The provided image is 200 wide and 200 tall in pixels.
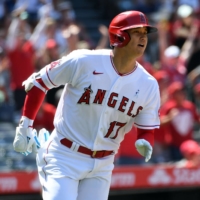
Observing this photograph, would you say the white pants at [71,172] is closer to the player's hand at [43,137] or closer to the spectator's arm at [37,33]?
the player's hand at [43,137]

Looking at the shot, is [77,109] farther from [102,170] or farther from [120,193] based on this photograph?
[120,193]

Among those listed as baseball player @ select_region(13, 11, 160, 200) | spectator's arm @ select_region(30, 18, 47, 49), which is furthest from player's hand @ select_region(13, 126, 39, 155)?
spectator's arm @ select_region(30, 18, 47, 49)

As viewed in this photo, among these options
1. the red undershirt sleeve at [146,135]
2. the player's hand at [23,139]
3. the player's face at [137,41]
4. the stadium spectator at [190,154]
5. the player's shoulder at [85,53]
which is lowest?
the stadium spectator at [190,154]

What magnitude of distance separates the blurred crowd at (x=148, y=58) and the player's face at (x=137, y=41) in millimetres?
3725

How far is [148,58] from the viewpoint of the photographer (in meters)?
11.4

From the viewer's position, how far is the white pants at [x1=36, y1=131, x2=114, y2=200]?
4535 millimetres

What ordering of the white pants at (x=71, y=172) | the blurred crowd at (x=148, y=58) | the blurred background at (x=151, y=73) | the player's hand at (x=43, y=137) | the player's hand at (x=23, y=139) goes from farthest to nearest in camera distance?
the blurred crowd at (x=148, y=58), the blurred background at (x=151, y=73), the player's hand at (x=43, y=137), the player's hand at (x=23, y=139), the white pants at (x=71, y=172)

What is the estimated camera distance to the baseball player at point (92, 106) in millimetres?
4602

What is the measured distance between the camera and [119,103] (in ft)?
15.4

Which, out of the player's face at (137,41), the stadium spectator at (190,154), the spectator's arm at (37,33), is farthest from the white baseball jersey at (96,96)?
the spectator's arm at (37,33)

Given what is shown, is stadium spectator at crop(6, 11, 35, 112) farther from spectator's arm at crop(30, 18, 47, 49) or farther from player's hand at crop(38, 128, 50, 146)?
player's hand at crop(38, 128, 50, 146)

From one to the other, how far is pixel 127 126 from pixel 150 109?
0.70ft

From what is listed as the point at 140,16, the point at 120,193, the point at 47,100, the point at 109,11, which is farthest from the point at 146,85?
the point at 109,11

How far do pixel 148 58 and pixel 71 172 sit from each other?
7054 mm
